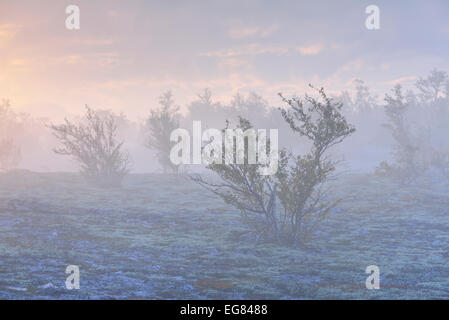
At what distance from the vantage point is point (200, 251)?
11516 millimetres

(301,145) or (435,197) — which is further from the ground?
(301,145)

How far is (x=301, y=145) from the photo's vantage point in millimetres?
57344

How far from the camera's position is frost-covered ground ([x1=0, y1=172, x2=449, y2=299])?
797 centimetres

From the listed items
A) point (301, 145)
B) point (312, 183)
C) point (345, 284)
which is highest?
point (301, 145)

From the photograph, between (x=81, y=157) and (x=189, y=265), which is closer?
(x=189, y=265)

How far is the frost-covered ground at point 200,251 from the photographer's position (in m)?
7.97
